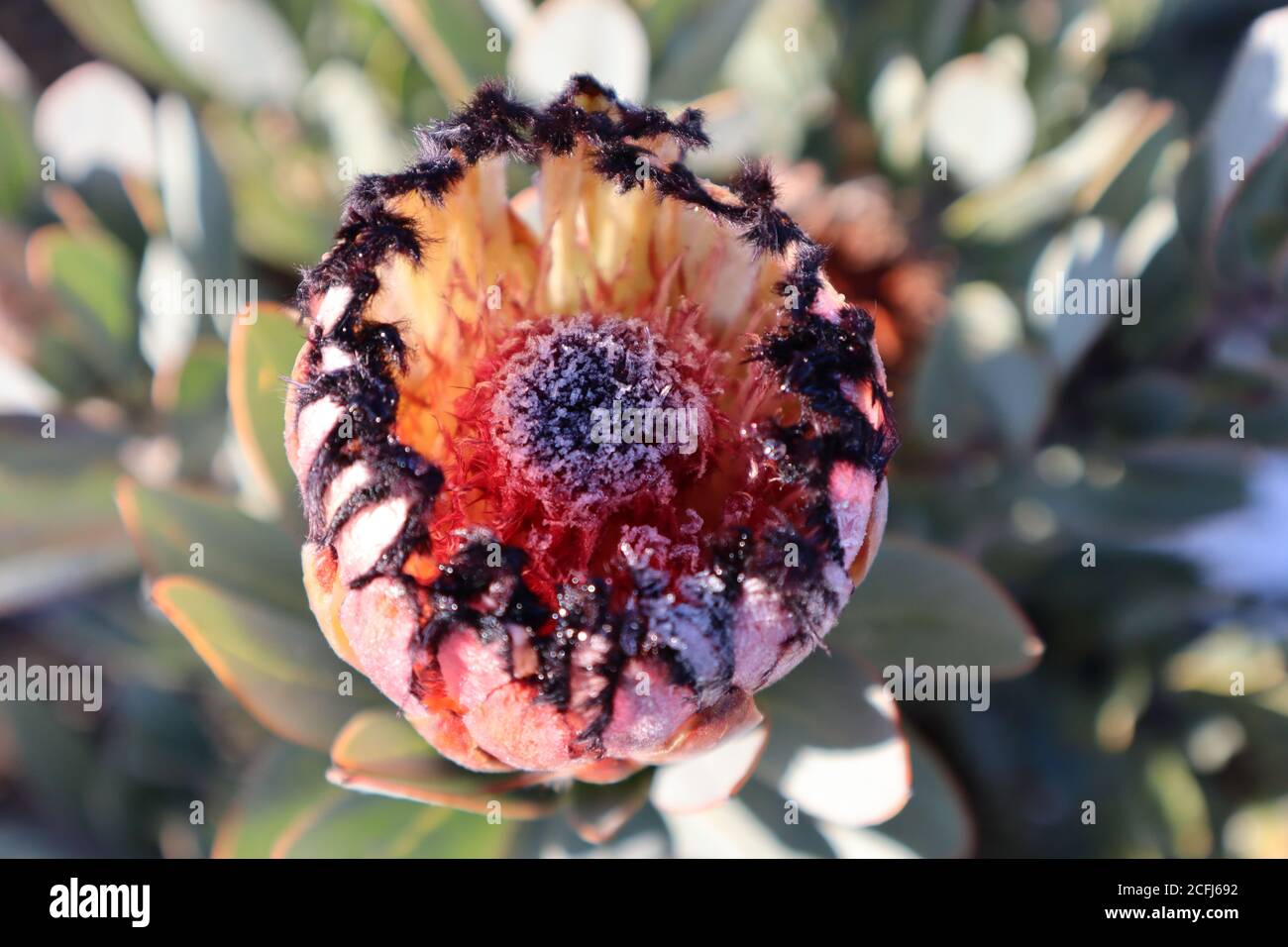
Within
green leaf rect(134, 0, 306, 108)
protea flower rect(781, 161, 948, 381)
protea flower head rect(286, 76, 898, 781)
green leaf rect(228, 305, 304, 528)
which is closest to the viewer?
protea flower head rect(286, 76, 898, 781)

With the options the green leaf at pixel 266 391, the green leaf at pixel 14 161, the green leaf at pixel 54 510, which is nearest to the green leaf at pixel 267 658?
the green leaf at pixel 266 391

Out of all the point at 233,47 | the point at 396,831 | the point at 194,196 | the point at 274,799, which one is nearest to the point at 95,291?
the point at 194,196

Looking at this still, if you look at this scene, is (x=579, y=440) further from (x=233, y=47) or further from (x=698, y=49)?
(x=233, y=47)

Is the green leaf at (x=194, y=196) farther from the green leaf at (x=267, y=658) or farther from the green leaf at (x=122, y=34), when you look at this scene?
the green leaf at (x=267, y=658)

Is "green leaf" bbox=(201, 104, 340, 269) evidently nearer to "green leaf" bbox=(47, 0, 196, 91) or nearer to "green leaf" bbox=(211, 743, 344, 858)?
"green leaf" bbox=(47, 0, 196, 91)

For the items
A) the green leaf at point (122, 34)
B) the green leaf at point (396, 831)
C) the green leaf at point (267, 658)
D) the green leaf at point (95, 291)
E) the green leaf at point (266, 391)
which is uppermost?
the green leaf at point (122, 34)

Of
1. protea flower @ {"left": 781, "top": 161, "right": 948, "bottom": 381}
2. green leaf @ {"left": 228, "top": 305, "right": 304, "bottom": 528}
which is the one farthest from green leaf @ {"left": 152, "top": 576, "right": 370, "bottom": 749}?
protea flower @ {"left": 781, "top": 161, "right": 948, "bottom": 381}

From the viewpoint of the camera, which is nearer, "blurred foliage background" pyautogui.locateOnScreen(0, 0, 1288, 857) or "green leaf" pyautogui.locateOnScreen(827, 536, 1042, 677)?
"green leaf" pyautogui.locateOnScreen(827, 536, 1042, 677)
